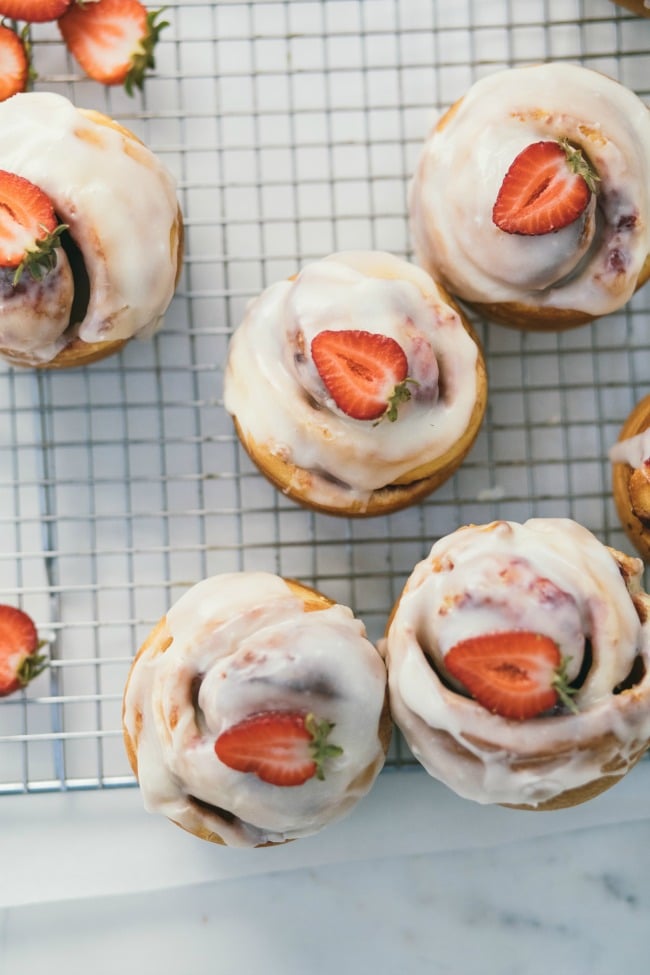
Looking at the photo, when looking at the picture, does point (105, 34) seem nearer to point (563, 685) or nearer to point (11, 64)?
point (11, 64)

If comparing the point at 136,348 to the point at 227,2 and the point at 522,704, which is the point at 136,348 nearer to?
the point at 227,2

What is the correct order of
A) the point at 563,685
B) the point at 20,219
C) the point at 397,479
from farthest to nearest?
the point at 397,479, the point at 20,219, the point at 563,685

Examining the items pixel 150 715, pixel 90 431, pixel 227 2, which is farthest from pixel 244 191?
pixel 150 715

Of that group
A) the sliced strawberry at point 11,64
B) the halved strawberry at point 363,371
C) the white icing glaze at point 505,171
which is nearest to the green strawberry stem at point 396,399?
the halved strawberry at point 363,371

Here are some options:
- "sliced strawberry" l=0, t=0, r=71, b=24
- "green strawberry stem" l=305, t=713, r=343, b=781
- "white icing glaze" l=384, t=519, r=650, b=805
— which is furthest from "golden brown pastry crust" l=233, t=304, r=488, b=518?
"sliced strawberry" l=0, t=0, r=71, b=24

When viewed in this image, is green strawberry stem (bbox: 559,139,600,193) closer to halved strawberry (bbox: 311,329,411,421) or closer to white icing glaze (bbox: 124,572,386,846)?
halved strawberry (bbox: 311,329,411,421)

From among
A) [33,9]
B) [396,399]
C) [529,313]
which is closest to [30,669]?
[396,399]

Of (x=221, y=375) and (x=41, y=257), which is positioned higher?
(x=41, y=257)
